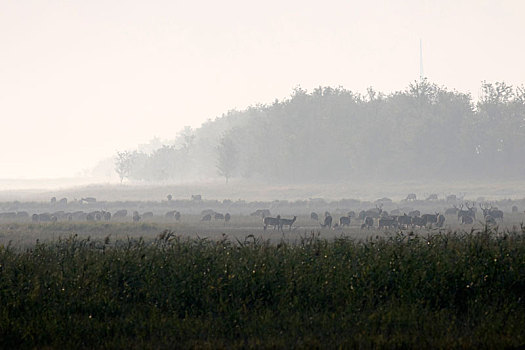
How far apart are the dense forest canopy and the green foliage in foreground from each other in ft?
329

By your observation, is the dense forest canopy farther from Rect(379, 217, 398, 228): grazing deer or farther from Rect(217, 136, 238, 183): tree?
Rect(379, 217, 398, 228): grazing deer

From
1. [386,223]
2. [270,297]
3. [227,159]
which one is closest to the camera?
[270,297]

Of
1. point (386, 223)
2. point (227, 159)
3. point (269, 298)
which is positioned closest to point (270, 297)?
point (269, 298)

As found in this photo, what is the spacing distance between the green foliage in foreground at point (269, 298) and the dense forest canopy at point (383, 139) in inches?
3953

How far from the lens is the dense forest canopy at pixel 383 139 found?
114 m

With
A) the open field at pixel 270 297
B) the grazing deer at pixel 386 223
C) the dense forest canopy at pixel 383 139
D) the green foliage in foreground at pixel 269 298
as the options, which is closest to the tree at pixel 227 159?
the dense forest canopy at pixel 383 139

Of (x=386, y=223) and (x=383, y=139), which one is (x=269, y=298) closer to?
(x=386, y=223)

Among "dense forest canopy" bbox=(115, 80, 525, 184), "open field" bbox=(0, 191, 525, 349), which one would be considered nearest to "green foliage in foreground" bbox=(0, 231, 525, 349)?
"open field" bbox=(0, 191, 525, 349)

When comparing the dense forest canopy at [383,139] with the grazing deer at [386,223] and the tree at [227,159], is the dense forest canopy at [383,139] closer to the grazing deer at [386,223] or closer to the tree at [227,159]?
the tree at [227,159]

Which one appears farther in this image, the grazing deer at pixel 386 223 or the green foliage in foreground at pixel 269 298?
the grazing deer at pixel 386 223

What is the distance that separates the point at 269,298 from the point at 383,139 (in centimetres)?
10998

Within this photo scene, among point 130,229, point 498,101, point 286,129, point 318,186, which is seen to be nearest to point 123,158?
point 286,129

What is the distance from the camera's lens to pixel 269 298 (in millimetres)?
13641

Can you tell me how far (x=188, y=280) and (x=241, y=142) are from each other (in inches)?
4790
